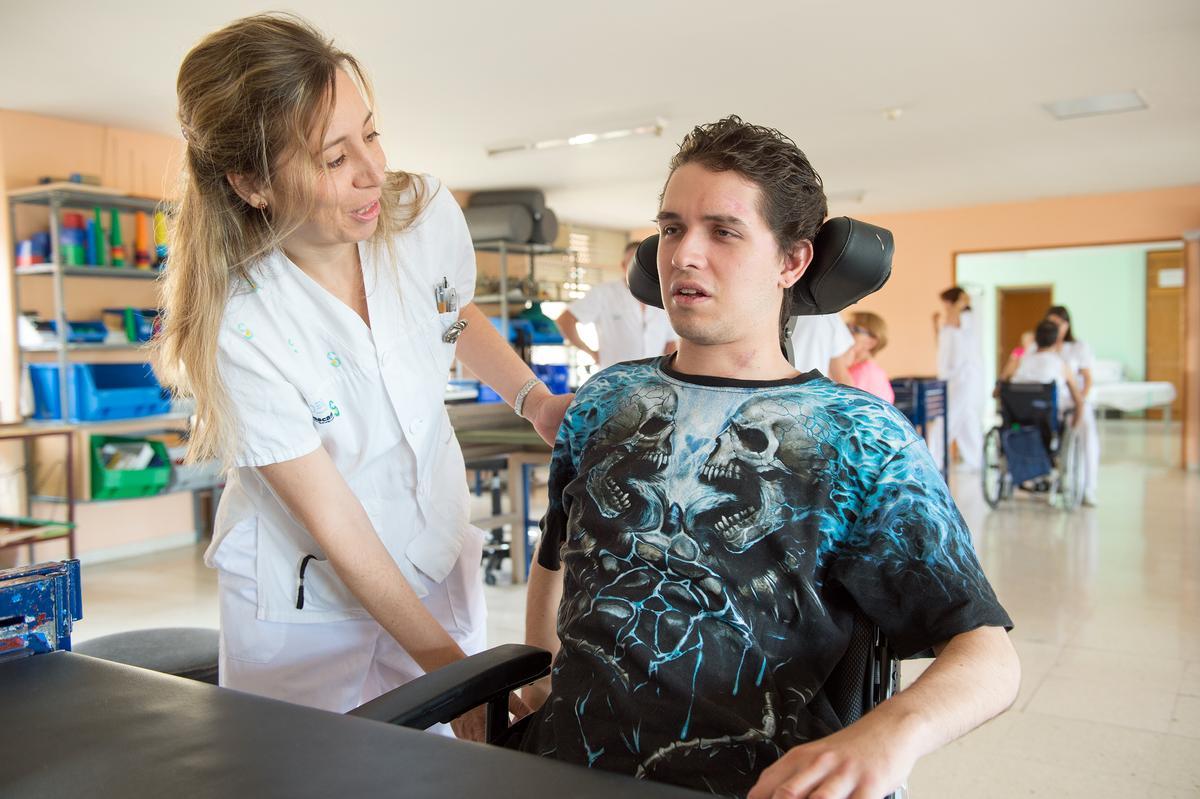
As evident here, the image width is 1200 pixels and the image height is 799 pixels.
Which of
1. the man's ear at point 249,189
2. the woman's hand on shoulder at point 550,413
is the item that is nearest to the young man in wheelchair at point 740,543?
the woman's hand on shoulder at point 550,413

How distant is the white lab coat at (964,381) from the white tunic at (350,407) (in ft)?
24.4

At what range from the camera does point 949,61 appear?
484 centimetres

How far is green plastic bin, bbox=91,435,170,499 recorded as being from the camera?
5.02 meters

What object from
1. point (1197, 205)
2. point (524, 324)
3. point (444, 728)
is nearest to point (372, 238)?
point (444, 728)

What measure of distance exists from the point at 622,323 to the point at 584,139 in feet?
7.48

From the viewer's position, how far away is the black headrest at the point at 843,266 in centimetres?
128

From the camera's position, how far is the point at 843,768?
76 cm

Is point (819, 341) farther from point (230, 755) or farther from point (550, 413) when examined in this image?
point (230, 755)

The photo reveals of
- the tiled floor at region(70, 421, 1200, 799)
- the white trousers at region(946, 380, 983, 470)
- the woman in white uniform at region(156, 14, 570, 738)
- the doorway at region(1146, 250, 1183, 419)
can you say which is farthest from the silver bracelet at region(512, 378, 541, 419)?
the doorway at region(1146, 250, 1183, 419)

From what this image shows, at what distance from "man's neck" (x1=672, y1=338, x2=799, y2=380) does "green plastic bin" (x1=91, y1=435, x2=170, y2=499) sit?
4.63m

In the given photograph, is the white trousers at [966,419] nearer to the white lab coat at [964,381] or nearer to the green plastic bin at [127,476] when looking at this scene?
the white lab coat at [964,381]

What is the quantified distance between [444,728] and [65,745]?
34.3 inches

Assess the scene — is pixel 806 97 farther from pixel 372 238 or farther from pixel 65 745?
pixel 65 745

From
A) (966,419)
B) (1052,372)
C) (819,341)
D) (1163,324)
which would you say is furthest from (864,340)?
(1163,324)
